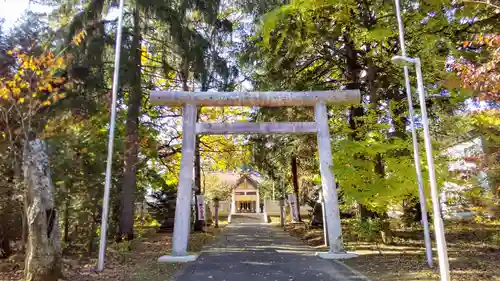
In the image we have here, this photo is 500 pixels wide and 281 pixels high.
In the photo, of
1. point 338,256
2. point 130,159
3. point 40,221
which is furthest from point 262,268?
point 130,159

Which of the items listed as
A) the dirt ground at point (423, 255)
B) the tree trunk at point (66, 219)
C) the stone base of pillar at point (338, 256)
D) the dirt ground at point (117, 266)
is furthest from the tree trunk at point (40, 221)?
the stone base of pillar at point (338, 256)

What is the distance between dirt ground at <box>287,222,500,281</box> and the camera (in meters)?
7.79

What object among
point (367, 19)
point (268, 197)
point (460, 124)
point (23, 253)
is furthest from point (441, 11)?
point (268, 197)

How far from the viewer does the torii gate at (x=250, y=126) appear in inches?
433

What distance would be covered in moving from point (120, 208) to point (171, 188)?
699 centimetres

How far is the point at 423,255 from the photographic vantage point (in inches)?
404

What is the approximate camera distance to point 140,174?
1653 cm

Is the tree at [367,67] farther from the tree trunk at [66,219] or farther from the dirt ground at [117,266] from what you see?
the tree trunk at [66,219]

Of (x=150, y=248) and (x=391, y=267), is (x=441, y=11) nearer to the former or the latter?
(x=391, y=267)

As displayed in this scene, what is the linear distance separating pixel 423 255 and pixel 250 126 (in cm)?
597

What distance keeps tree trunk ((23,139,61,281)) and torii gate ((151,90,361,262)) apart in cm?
414

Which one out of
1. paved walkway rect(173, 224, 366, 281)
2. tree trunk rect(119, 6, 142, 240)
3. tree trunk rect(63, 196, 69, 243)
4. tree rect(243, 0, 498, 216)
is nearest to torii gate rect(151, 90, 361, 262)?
tree rect(243, 0, 498, 216)

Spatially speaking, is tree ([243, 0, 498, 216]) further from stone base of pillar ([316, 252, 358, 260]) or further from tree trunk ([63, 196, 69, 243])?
tree trunk ([63, 196, 69, 243])

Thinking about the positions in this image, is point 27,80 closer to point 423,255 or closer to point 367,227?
point 367,227
